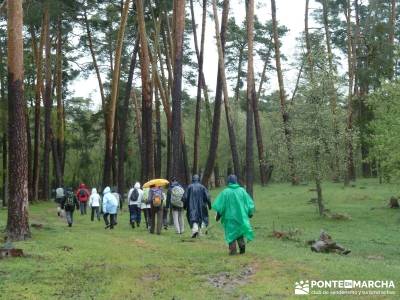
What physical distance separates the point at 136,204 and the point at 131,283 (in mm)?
11343

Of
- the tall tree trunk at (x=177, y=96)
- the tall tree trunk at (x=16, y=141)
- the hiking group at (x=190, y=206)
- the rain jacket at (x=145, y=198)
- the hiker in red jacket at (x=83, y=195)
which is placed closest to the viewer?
the hiking group at (x=190, y=206)

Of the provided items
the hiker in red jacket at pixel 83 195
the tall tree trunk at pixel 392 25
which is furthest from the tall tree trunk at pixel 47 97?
the tall tree trunk at pixel 392 25

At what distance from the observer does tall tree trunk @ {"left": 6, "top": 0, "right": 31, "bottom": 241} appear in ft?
52.5

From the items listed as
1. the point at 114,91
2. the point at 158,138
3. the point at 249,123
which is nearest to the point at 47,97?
the point at 114,91

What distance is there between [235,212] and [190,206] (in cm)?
387

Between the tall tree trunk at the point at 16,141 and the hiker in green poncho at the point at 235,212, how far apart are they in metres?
6.19

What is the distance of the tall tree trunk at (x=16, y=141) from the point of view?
630 inches

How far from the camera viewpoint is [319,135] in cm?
2659

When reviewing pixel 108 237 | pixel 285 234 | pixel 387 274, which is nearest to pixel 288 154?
pixel 285 234

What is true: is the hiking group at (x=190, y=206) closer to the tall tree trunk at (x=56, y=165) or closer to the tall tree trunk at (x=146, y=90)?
the tall tree trunk at (x=146, y=90)

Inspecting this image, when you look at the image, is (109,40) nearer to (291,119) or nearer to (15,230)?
(291,119)

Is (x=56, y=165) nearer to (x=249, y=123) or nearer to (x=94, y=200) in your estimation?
(x=94, y=200)

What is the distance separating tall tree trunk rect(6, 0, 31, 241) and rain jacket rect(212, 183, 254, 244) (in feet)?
20.3

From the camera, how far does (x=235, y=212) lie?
12508 mm
